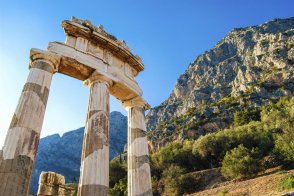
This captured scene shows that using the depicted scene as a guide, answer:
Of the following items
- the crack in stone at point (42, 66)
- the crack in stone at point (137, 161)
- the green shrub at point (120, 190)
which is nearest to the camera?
the crack in stone at point (42, 66)

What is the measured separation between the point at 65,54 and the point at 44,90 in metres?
2.24

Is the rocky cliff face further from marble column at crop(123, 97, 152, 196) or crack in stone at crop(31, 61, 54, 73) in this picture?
crack in stone at crop(31, 61, 54, 73)

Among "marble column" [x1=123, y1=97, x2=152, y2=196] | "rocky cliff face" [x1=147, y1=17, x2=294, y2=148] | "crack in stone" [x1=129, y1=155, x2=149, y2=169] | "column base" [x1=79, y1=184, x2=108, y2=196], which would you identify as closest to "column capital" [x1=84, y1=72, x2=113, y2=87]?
"marble column" [x1=123, y1=97, x2=152, y2=196]

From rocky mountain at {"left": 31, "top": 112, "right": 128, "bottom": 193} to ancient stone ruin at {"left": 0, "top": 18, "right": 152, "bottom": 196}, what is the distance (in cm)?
11260

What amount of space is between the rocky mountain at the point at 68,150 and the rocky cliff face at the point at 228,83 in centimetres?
2370

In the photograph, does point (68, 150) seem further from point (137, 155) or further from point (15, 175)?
point (15, 175)

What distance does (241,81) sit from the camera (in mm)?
121500

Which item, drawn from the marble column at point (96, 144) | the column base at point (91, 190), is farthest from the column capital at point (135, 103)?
the column base at point (91, 190)

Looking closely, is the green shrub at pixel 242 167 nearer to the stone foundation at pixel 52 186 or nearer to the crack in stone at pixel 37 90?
the stone foundation at pixel 52 186

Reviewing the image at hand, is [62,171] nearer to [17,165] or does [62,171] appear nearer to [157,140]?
[157,140]

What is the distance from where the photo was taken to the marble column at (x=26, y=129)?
8.48m

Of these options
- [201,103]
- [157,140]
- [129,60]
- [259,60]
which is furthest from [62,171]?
[129,60]

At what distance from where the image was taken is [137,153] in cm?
1266

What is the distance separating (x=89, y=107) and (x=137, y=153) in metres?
2.75
